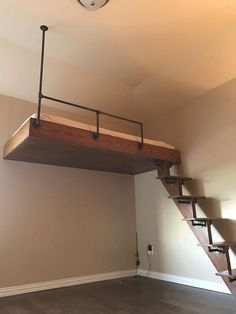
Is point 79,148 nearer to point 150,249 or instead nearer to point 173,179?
point 173,179

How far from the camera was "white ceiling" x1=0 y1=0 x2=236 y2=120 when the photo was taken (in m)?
2.43

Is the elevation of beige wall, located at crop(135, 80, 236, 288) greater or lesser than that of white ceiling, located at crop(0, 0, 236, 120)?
lesser

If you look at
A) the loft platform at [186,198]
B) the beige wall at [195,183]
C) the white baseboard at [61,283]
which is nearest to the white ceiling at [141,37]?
the beige wall at [195,183]

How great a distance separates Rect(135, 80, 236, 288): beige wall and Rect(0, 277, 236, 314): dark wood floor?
438 millimetres

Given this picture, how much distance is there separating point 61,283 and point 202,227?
6.64 ft

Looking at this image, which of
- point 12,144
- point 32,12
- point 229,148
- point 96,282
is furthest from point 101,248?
point 32,12

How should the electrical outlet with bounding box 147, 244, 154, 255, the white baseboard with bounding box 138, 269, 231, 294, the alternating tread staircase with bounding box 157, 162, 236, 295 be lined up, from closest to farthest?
1. the alternating tread staircase with bounding box 157, 162, 236, 295
2. the white baseboard with bounding box 138, 269, 231, 294
3. the electrical outlet with bounding box 147, 244, 154, 255

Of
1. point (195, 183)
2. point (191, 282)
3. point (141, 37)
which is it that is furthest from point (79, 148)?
point (191, 282)

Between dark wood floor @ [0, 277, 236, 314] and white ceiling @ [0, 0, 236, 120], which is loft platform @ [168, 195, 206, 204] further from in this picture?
white ceiling @ [0, 0, 236, 120]

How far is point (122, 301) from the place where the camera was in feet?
9.29

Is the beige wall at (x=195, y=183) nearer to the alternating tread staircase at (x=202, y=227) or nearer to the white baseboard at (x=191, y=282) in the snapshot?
the white baseboard at (x=191, y=282)

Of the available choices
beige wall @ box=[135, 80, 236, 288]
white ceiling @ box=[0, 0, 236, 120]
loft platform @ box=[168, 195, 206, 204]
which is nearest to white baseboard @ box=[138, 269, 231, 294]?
beige wall @ box=[135, 80, 236, 288]

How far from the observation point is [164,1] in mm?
2352

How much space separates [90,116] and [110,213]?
65.2 inches
